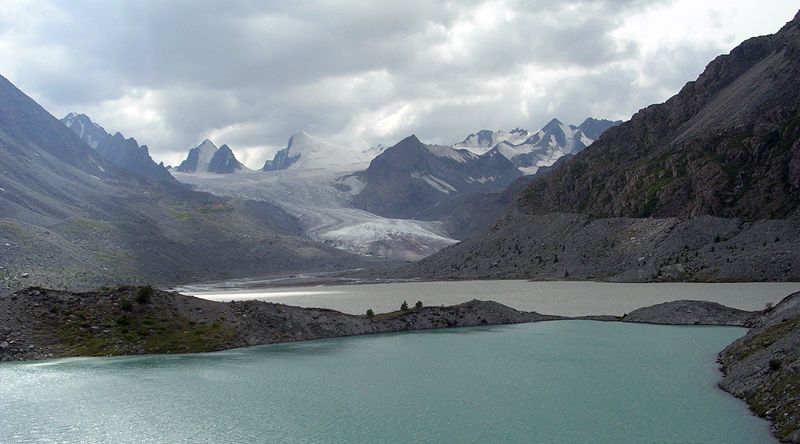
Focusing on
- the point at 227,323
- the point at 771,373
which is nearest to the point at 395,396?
the point at 771,373

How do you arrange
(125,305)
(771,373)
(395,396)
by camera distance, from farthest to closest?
(125,305) → (395,396) → (771,373)

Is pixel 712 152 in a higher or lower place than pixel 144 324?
higher

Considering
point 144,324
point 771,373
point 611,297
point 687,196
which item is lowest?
point 771,373

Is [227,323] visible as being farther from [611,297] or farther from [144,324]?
[611,297]

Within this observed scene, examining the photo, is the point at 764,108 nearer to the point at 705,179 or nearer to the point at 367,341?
the point at 705,179

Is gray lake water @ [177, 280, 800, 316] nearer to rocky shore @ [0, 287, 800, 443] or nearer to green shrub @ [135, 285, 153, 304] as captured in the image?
rocky shore @ [0, 287, 800, 443]

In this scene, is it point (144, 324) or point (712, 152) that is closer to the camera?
point (144, 324)

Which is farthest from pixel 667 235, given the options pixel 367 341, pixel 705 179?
pixel 367 341

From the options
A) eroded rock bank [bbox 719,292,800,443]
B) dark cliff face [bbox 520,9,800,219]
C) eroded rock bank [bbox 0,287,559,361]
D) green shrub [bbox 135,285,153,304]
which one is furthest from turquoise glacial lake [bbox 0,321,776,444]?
dark cliff face [bbox 520,9,800,219]
